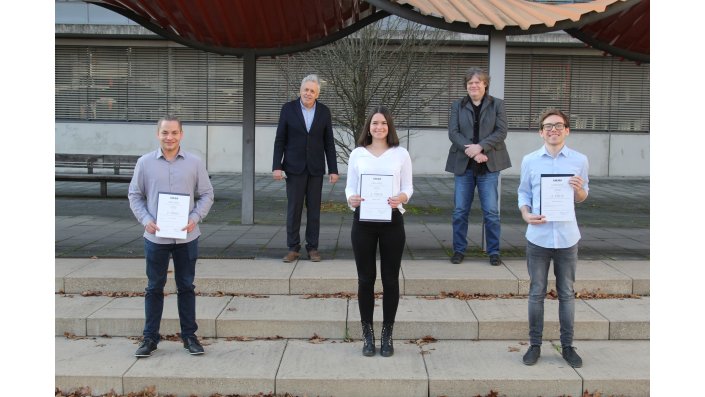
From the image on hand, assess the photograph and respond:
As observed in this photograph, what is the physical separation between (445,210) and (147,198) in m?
8.36

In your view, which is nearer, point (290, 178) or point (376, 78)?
point (290, 178)

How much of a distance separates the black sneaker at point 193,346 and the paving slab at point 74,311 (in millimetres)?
1136

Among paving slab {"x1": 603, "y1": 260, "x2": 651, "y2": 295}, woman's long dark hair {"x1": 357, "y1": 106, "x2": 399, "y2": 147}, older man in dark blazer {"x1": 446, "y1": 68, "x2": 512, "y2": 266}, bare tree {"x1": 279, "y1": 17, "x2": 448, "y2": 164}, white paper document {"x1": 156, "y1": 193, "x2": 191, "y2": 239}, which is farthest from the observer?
bare tree {"x1": 279, "y1": 17, "x2": 448, "y2": 164}

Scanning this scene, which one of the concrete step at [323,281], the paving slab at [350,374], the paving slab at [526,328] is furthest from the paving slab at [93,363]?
the paving slab at [526,328]

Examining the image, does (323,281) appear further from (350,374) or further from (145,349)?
(145,349)

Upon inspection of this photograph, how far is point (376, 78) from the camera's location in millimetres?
13398

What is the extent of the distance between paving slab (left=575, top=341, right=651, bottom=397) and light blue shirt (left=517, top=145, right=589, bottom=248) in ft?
3.28

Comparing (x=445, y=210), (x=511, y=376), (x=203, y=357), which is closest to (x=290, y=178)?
(x=203, y=357)

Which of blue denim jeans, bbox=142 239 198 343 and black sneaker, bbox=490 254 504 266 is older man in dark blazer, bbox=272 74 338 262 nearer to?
black sneaker, bbox=490 254 504 266

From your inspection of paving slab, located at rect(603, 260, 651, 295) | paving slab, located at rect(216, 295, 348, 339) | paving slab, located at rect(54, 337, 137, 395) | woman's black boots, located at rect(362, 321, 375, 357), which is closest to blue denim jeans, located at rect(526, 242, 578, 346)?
woman's black boots, located at rect(362, 321, 375, 357)

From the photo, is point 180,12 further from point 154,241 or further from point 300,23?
point 154,241

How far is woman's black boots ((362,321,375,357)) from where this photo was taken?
5.59 m

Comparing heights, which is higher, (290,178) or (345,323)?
(290,178)

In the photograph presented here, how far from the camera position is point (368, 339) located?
560 cm
